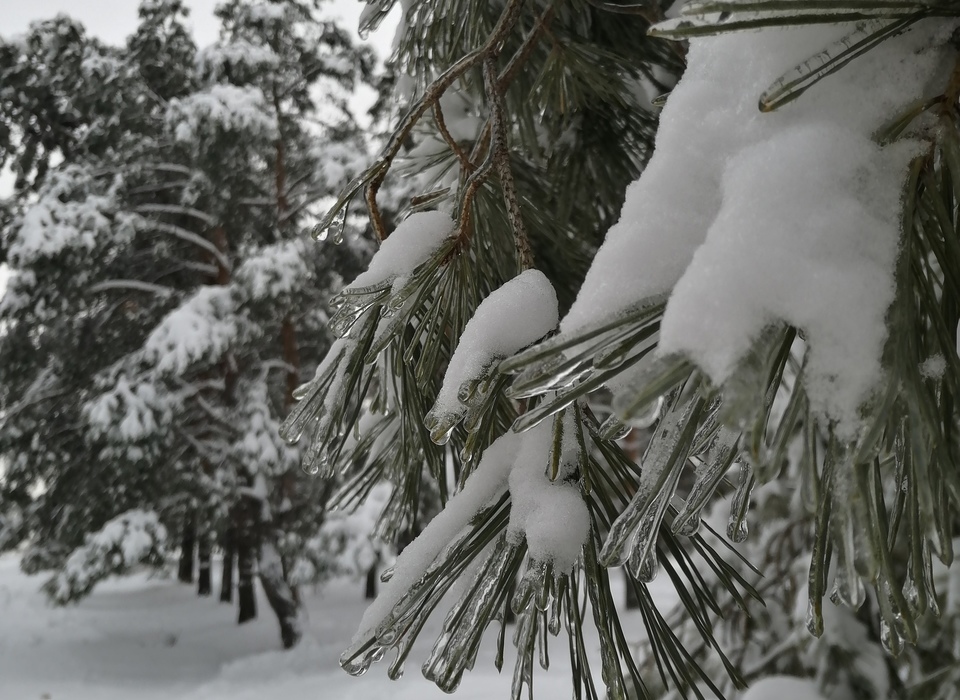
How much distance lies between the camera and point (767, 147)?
26 centimetres

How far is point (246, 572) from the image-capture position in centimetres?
669

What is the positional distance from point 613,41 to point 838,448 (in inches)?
36.4

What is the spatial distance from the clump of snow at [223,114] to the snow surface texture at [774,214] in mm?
5410

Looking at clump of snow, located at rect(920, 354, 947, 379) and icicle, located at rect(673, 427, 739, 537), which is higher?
icicle, located at rect(673, 427, 739, 537)

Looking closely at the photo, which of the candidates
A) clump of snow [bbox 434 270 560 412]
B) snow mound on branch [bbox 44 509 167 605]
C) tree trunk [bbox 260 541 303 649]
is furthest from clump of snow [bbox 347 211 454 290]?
tree trunk [bbox 260 541 303 649]

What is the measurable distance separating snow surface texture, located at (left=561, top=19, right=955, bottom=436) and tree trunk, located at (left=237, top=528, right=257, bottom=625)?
20.1ft

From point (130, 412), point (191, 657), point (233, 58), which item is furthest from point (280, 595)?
point (233, 58)

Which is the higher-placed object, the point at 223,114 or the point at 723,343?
the point at 223,114

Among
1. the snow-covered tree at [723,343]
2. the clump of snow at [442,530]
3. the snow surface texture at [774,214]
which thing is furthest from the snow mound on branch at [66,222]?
the snow surface texture at [774,214]

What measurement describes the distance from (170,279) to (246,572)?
286 centimetres

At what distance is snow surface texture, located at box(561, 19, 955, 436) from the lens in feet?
0.74

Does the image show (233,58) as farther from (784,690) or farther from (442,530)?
(442,530)

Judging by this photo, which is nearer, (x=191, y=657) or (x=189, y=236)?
(x=189, y=236)

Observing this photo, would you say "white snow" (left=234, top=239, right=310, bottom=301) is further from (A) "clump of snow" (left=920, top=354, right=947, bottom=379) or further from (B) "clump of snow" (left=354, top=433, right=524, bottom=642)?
(A) "clump of snow" (left=920, top=354, right=947, bottom=379)
